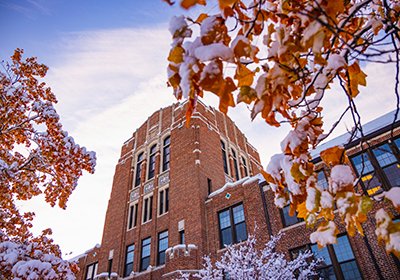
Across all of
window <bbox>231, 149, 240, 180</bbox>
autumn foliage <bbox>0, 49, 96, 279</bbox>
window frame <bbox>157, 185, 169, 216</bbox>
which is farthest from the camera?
window <bbox>231, 149, 240, 180</bbox>

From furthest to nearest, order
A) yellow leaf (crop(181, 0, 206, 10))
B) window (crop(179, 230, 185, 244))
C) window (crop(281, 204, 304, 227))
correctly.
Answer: window (crop(179, 230, 185, 244)) → window (crop(281, 204, 304, 227)) → yellow leaf (crop(181, 0, 206, 10))

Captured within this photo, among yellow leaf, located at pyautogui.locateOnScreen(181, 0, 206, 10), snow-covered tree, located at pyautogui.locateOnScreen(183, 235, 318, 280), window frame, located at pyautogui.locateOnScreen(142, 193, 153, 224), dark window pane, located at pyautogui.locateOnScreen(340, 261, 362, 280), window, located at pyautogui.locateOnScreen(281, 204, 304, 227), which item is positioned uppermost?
window frame, located at pyautogui.locateOnScreen(142, 193, 153, 224)

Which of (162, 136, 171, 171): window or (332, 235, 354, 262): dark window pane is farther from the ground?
(162, 136, 171, 171): window

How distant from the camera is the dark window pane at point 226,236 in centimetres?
1553

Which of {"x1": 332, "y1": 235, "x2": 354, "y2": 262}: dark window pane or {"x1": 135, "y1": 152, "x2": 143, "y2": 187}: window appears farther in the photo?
{"x1": 135, "y1": 152, "x2": 143, "y2": 187}: window

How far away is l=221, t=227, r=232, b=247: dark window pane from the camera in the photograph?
15.5 m

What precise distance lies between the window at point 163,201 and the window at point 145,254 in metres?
2.08

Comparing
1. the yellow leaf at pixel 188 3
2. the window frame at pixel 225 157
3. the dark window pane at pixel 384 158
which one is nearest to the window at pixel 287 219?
the dark window pane at pixel 384 158

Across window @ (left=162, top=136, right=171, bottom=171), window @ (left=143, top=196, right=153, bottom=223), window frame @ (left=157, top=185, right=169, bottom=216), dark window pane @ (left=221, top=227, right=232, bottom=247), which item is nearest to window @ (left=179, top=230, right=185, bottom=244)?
window frame @ (left=157, top=185, right=169, bottom=216)

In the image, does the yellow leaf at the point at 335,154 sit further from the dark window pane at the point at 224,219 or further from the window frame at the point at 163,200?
the window frame at the point at 163,200

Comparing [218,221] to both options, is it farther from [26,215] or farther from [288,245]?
[26,215]

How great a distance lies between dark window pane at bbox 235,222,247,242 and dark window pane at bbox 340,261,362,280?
497 centimetres

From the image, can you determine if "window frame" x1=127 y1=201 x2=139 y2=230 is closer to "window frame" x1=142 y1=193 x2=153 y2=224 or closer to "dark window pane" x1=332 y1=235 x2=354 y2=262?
"window frame" x1=142 y1=193 x2=153 y2=224

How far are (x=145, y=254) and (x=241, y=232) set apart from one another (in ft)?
24.2
